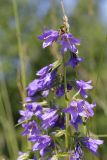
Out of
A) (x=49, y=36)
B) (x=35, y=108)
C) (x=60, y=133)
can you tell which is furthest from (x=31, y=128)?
(x=49, y=36)

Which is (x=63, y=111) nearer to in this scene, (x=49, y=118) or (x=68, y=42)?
(x=49, y=118)

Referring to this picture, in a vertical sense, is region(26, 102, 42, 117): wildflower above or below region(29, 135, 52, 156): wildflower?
above

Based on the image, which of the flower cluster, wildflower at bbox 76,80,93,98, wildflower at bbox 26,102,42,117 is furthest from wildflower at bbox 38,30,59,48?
wildflower at bbox 26,102,42,117

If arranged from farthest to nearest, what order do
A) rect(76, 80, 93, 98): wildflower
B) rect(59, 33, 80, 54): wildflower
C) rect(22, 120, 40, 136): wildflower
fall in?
rect(22, 120, 40, 136): wildflower → rect(76, 80, 93, 98): wildflower → rect(59, 33, 80, 54): wildflower

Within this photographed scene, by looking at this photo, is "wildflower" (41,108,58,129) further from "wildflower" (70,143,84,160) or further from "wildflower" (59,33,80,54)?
"wildflower" (59,33,80,54)

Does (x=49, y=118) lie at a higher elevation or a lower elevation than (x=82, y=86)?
lower

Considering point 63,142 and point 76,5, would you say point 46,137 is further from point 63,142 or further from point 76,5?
point 76,5

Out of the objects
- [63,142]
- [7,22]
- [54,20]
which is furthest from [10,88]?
[63,142]

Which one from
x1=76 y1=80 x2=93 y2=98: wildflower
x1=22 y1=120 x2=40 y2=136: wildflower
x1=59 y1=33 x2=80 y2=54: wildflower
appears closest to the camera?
x1=59 y1=33 x2=80 y2=54: wildflower

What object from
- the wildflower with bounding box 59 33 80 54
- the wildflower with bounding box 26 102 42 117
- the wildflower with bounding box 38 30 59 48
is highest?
the wildflower with bounding box 38 30 59 48
